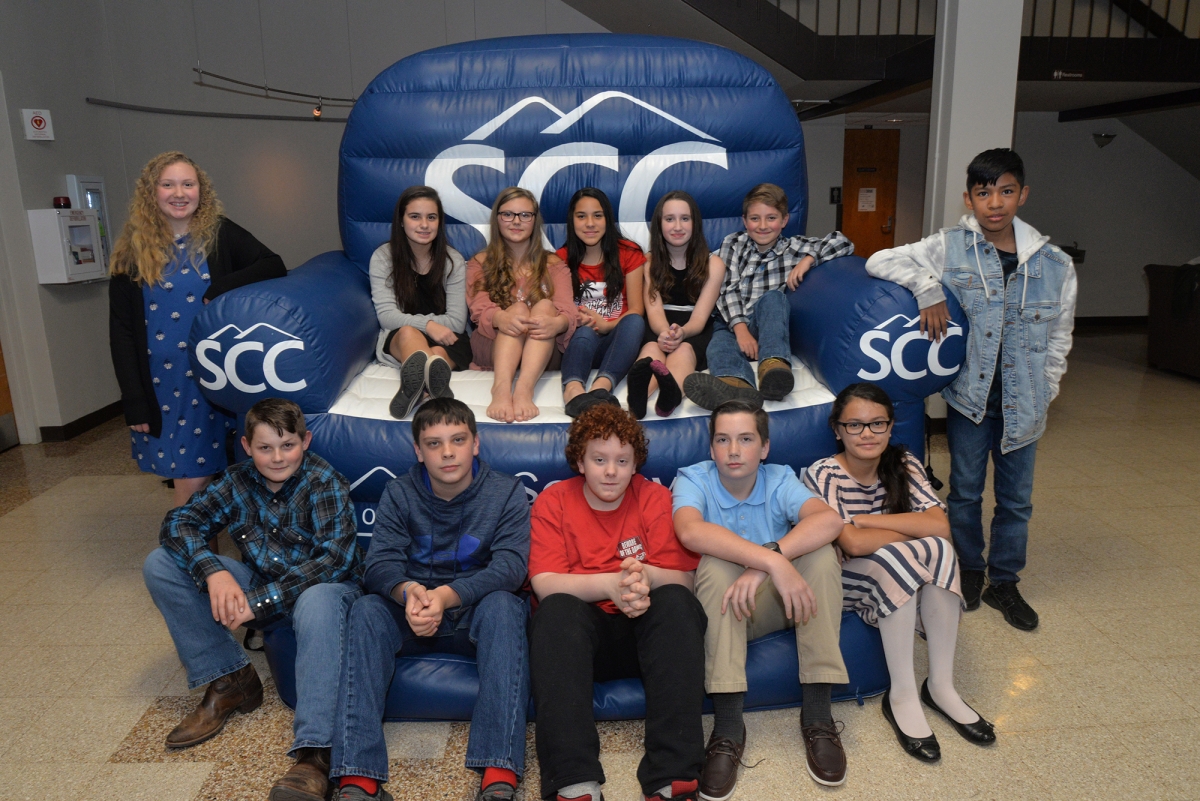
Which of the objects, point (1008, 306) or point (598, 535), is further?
→ point (1008, 306)

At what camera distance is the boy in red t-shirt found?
175cm

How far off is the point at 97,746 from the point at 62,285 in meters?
3.30

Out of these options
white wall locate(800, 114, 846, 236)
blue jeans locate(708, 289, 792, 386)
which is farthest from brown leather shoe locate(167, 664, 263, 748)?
white wall locate(800, 114, 846, 236)

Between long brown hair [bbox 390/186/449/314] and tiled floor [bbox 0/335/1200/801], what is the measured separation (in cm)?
128

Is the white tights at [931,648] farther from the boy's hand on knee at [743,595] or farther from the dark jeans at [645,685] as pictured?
the dark jeans at [645,685]

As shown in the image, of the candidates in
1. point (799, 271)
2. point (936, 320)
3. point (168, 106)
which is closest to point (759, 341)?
point (799, 271)

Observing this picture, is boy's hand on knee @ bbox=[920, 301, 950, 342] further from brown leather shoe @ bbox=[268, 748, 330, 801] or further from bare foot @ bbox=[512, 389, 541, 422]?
brown leather shoe @ bbox=[268, 748, 330, 801]

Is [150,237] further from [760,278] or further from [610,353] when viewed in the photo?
[760,278]

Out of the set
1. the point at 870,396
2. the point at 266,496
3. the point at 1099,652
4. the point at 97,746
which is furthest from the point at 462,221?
the point at 1099,652

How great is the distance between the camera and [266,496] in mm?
2113

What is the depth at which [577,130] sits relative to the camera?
3.25 metres

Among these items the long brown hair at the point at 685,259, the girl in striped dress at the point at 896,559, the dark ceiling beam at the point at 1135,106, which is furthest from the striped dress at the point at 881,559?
the dark ceiling beam at the point at 1135,106

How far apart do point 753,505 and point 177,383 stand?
5.95ft

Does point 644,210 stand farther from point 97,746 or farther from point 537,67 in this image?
point 97,746
